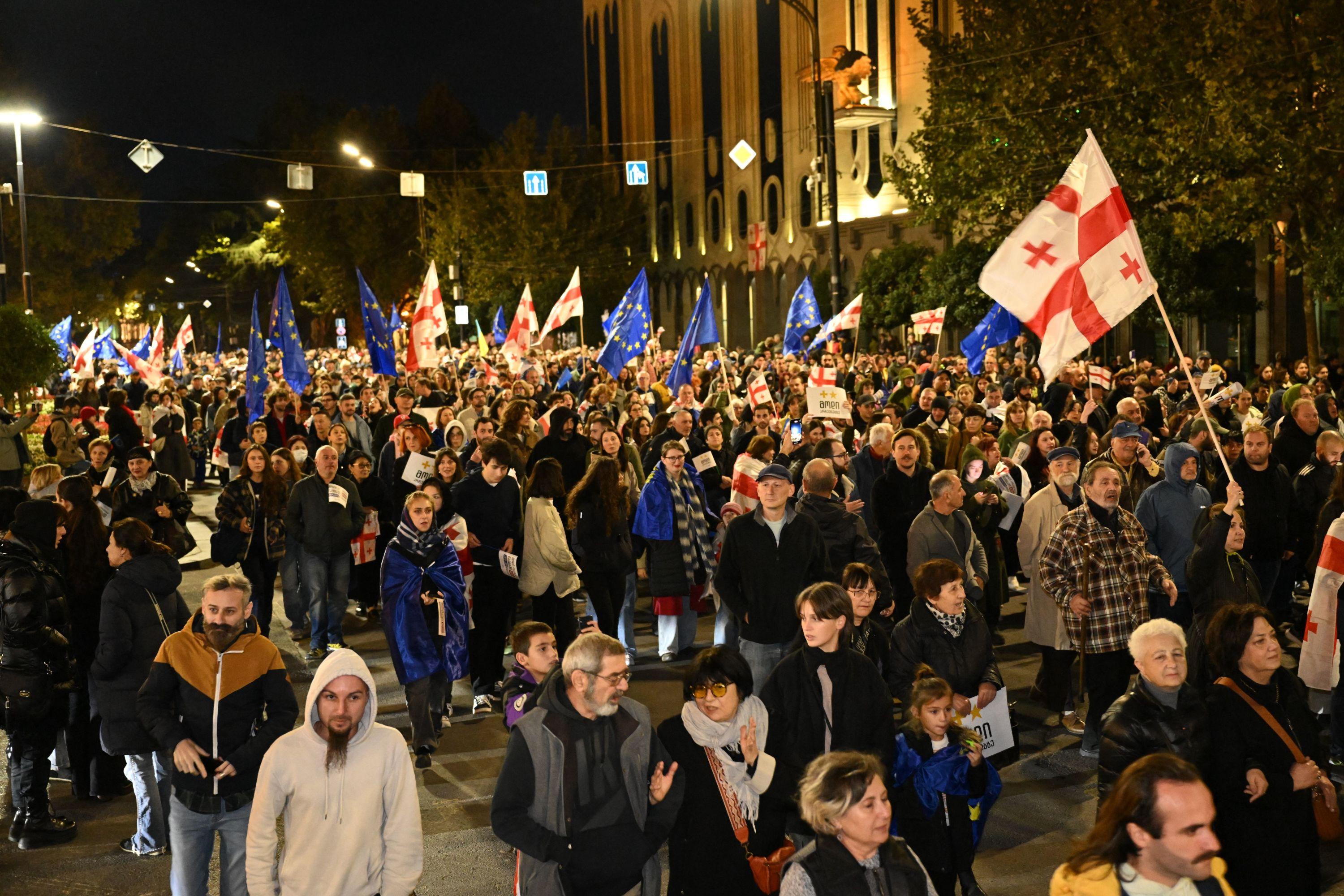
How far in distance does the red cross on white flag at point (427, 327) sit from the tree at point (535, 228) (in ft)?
105

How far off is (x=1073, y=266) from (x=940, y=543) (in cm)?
188

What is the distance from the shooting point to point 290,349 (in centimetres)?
2058

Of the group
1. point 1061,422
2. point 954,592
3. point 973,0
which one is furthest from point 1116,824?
point 973,0

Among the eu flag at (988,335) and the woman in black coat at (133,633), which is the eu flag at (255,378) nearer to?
the eu flag at (988,335)

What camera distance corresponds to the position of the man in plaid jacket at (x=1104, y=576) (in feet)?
24.6

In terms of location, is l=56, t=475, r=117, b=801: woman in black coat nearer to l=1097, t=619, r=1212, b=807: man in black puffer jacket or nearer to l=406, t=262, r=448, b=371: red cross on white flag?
l=1097, t=619, r=1212, b=807: man in black puffer jacket

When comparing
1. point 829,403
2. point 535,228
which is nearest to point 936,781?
point 829,403

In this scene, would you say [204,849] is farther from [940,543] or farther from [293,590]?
[293,590]

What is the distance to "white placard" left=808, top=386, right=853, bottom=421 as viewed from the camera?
42.8 ft

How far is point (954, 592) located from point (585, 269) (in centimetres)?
5191

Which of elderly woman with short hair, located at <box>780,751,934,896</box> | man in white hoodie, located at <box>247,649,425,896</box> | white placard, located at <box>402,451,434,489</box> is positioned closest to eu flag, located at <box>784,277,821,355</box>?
white placard, located at <box>402,451,434,489</box>

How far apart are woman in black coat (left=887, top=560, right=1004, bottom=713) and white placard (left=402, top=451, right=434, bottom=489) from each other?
5.50m

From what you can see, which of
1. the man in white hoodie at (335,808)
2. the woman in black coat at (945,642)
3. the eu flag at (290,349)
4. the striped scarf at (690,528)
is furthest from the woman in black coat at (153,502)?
the eu flag at (290,349)

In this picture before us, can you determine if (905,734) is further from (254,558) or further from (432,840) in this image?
(254,558)
